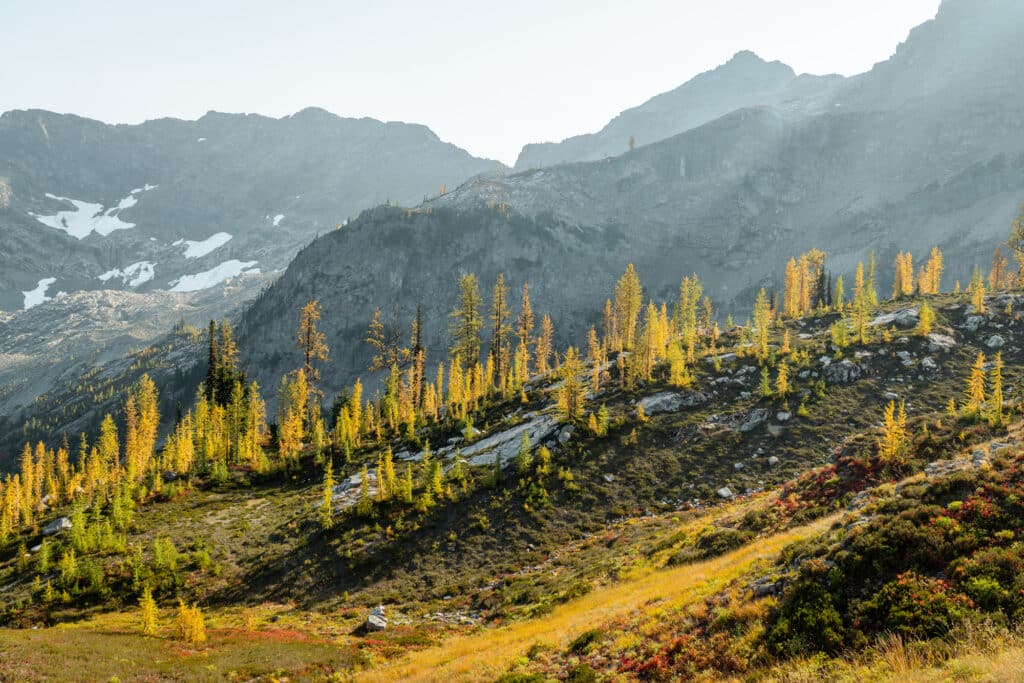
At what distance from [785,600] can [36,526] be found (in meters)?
82.2

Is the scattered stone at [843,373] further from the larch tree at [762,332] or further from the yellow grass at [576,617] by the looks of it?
the yellow grass at [576,617]

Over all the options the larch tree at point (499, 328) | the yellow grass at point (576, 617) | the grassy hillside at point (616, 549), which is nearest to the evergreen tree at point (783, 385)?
the grassy hillside at point (616, 549)

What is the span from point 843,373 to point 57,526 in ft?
319

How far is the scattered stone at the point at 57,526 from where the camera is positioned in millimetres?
56375

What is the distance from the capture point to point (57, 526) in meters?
57.0

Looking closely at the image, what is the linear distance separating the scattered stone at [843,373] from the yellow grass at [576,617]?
144 ft

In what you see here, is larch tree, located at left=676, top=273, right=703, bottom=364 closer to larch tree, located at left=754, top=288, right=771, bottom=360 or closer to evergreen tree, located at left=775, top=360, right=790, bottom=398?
larch tree, located at left=754, top=288, right=771, bottom=360

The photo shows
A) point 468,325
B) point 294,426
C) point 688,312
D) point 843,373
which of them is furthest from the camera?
point 688,312

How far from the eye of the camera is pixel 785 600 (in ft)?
51.5

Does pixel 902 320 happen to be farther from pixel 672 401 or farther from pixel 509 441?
pixel 509 441

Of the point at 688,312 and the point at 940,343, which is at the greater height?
the point at 688,312

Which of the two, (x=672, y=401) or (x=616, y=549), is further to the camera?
(x=672, y=401)

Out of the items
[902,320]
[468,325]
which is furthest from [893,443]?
[468,325]

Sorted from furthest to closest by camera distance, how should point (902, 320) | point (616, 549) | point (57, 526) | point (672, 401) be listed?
point (902, 320)
point (672, 401)
point (57, 526)
point (616, 549)
